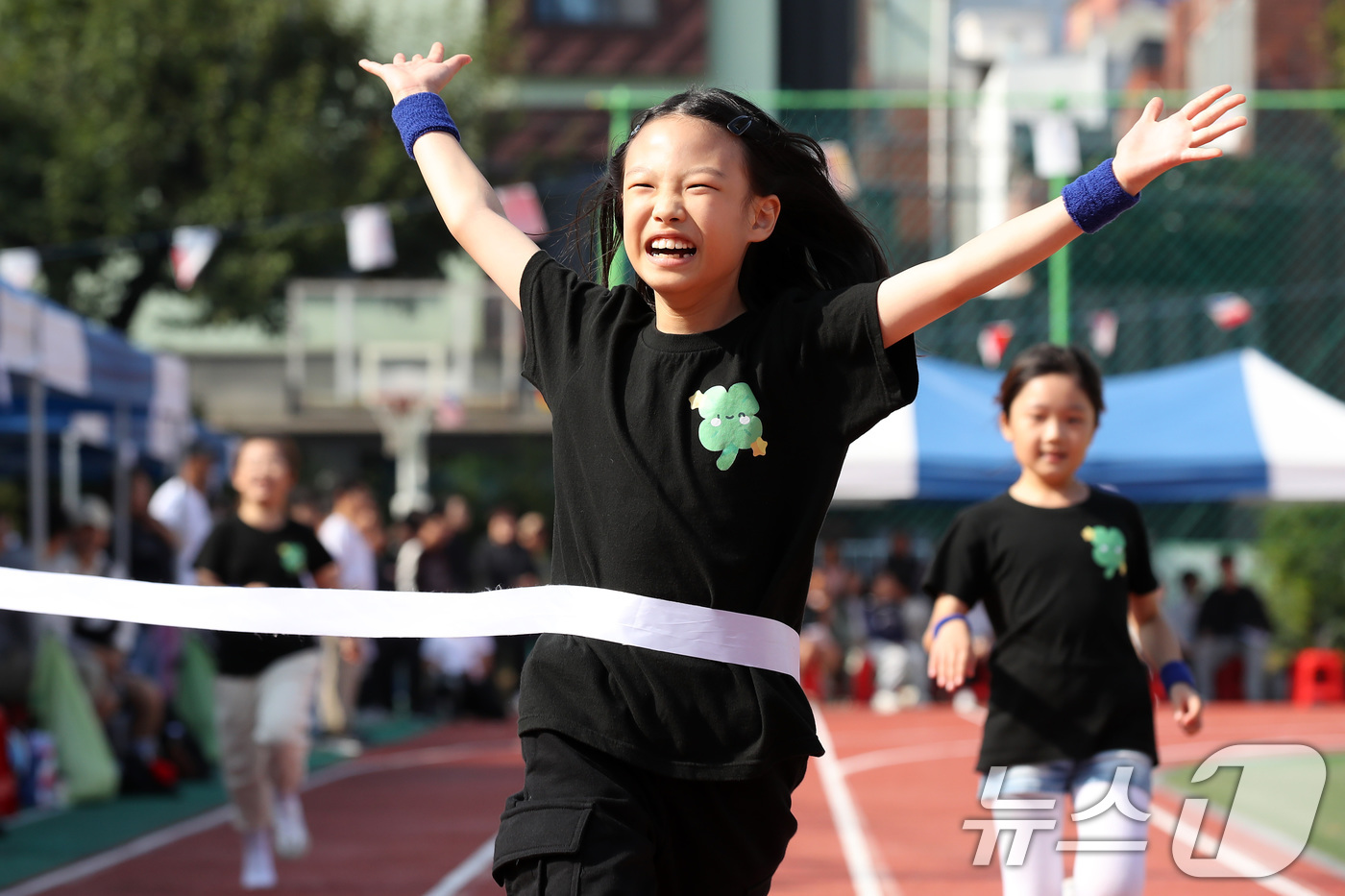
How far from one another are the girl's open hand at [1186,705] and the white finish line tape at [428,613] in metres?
2.05

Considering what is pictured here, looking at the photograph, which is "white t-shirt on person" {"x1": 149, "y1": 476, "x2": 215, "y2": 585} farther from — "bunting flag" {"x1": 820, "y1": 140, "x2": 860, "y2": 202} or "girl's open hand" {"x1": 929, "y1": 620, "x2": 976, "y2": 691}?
"girl's open hand" {"x1": 929, "y1": 620, "x2": 976, "y2": 691}

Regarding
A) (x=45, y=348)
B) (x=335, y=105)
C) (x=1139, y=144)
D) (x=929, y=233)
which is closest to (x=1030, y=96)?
(x=929, y=233)

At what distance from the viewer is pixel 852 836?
836 centimetres

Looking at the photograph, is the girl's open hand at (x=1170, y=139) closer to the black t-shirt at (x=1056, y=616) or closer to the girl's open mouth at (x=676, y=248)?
the girl's open mouth at (x=676, y=248)

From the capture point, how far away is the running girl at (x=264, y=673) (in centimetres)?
702

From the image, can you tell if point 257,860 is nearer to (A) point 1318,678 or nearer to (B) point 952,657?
(B) point 952,657

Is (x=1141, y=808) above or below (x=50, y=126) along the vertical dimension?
below

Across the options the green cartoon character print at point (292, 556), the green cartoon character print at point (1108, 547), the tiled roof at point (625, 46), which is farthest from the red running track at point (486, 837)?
the tiled roof at point (625, 46)

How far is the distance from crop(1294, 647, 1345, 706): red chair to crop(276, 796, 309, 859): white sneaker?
12888 millimetres

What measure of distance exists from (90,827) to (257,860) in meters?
2.16

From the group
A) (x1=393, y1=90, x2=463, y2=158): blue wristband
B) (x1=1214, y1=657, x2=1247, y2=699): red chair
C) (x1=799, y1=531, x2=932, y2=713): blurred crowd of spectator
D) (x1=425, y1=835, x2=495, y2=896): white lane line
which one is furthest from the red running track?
(x1=1214, y1=657, x2=1247, y2=699): red chair

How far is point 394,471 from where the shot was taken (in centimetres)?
2748

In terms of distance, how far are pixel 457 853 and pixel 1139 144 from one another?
19.7 ft

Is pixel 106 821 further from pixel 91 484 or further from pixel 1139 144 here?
pixel 91 484
